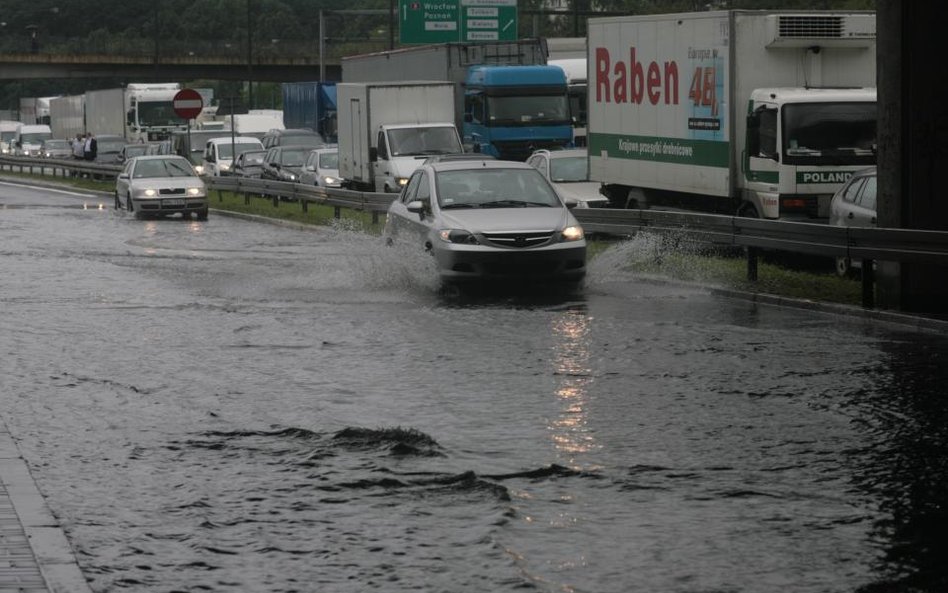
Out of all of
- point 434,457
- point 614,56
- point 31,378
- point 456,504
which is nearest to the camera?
point 456,504

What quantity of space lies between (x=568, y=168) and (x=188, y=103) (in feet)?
67.6

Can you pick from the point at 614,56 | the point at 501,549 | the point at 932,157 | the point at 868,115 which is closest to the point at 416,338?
the point at 932,157

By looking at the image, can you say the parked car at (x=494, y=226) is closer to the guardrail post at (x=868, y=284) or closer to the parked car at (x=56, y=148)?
the guardrail post at (x=868, y=284)

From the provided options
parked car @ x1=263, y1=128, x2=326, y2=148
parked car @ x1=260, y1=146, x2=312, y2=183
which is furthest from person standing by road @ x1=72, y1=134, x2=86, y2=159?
parked car @ x1=260, y1=146, x2=312, y2=183

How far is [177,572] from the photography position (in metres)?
6.91

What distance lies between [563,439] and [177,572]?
3.31 m

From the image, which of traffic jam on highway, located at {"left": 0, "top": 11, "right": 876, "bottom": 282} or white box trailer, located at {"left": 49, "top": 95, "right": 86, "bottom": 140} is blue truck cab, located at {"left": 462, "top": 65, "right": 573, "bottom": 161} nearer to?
traffic jam on highway, located at {"left": 0, "top": 11, "right": 876, "bottom": 282}

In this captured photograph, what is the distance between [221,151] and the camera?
2078 inches

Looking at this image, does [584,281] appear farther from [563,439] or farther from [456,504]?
[456,504]

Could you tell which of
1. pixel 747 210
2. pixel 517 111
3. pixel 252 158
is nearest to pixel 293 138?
pixel 252 158

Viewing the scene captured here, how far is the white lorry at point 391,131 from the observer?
125 feet

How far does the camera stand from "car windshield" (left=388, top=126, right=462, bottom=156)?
3828cm

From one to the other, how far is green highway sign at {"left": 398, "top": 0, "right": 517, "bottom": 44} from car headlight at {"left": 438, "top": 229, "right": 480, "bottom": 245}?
40637 millimetres

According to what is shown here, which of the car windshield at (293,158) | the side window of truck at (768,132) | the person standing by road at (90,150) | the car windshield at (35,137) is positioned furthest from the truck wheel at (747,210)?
the car windshield at (35,137)
